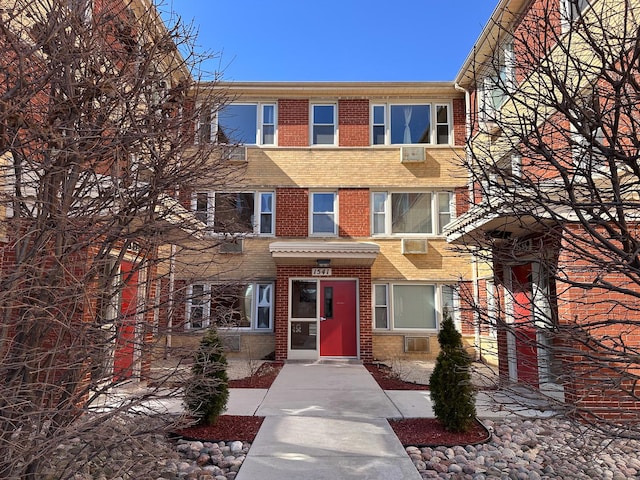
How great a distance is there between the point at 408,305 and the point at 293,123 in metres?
7.07

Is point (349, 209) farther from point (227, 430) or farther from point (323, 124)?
point (227, 430)

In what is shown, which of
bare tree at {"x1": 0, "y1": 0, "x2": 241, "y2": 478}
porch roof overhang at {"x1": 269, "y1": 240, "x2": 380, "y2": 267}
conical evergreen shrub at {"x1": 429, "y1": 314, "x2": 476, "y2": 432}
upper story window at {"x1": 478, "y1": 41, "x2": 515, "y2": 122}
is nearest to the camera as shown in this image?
bare tree at {"x1": 0, "y1": 0, "x2": 241, "y2": 478}

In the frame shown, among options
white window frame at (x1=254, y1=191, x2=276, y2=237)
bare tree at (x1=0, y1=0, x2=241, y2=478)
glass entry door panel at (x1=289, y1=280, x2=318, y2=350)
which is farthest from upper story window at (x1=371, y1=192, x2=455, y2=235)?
bare tree at (x1=0, y1=0, x2=241, y2=478)

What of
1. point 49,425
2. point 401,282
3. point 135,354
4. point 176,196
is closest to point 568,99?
point 176,196

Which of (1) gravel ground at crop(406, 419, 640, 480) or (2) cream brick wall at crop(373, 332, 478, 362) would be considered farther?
(2) cream brick wall at crop(373, 332, 478, 362)

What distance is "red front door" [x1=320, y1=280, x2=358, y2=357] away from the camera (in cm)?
1286

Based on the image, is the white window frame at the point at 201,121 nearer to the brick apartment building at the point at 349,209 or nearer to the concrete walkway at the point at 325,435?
the concrete walkway at the point at 325,435

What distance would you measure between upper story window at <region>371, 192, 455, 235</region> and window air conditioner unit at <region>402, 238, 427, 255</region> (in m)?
0.47

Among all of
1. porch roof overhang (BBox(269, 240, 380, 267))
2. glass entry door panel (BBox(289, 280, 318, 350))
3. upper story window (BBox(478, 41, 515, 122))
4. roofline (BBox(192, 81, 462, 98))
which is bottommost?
glass entry door panel (BBox(289, 280, 318, 350))

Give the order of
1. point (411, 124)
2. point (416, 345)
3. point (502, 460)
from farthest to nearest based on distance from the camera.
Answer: point (411, 124) → point (416, 345) → point (502, 460)

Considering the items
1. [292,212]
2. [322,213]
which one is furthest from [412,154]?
[292,212]

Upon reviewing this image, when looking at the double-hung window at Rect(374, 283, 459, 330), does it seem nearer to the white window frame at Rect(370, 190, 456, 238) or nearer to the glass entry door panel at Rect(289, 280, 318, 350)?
the white window frame at Rect(370, 190, 456, 238)

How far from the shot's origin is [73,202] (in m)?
3.28

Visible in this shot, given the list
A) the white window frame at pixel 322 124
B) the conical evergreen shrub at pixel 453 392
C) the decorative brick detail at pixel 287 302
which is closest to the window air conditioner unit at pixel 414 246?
the decorative brick detail at pixel 287 302
